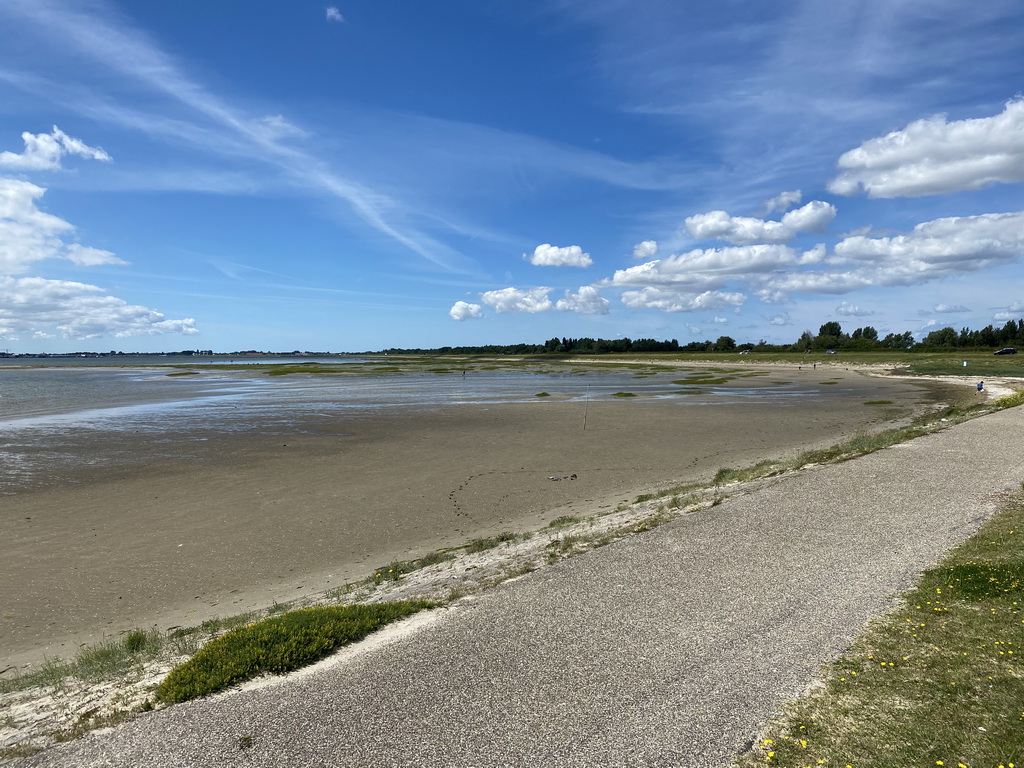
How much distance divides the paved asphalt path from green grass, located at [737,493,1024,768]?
0.98 ft

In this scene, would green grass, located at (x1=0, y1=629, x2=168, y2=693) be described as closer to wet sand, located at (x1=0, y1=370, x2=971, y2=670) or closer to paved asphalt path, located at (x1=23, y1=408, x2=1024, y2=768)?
wet sand, located at (x1=0, y1=370, x2=971, y2=670)

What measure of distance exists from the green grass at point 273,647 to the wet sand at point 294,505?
3154 mm

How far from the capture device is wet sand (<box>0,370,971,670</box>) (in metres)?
10.7

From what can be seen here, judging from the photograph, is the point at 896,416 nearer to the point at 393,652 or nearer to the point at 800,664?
the point at 800,664

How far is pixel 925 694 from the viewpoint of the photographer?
5.46m

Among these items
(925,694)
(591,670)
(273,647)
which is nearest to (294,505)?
(273,647)

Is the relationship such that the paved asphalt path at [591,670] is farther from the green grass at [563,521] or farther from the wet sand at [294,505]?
the wet sand at [294,505]

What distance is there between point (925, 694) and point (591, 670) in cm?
320

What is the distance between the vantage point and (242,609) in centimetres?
1006

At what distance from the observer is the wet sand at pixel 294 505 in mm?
10711

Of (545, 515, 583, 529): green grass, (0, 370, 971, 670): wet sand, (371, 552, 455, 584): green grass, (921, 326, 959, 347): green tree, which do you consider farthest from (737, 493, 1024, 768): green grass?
(921, 326, 959, 347): green tree

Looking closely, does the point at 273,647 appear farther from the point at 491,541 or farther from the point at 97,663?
the point at 491,541

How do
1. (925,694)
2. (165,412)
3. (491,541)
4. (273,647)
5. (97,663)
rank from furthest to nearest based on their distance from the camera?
(165,412) < (491,541) < (97,663) < (273,647) < (925,694)

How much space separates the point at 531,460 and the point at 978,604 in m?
16.1
